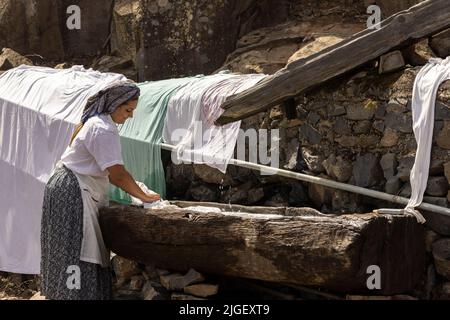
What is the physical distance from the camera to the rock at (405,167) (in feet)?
16.4

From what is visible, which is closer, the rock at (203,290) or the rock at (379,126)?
the rock at (203,290)

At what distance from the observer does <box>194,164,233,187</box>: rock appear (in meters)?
6.81

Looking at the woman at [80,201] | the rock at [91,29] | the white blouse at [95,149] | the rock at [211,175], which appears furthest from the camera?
the rock at [91,29]

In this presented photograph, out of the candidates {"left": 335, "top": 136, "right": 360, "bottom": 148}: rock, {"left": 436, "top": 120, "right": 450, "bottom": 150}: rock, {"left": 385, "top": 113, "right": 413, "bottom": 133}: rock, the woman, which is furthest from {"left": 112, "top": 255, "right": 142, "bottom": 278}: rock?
{"left": 436, "top": 120, "right": 450, "bottom": 150}: rock

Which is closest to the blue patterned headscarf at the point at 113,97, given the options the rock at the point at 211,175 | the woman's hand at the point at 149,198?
the woman's hand at the point at 149,198

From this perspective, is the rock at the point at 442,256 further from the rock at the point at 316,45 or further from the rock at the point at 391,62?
the rock at the point at 316,45

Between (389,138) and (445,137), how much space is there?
0.44 meters

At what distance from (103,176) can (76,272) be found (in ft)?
1.91

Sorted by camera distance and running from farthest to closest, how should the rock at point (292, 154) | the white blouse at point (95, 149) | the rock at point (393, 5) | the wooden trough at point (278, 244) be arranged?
the rock at point (393, 5) < the rock at point (292, 154) < the white blouse at point (95, 149) < the wooden trough at point (278, 244)

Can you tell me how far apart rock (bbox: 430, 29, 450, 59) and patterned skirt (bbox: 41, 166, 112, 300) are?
7.67 ft

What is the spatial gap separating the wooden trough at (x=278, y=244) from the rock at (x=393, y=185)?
16.7 inches

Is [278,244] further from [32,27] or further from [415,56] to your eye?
[32,27]

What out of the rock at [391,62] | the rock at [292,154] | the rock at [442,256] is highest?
the rock at [391,62]

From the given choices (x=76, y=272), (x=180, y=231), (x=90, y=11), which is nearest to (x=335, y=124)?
(x=180, y=231)
